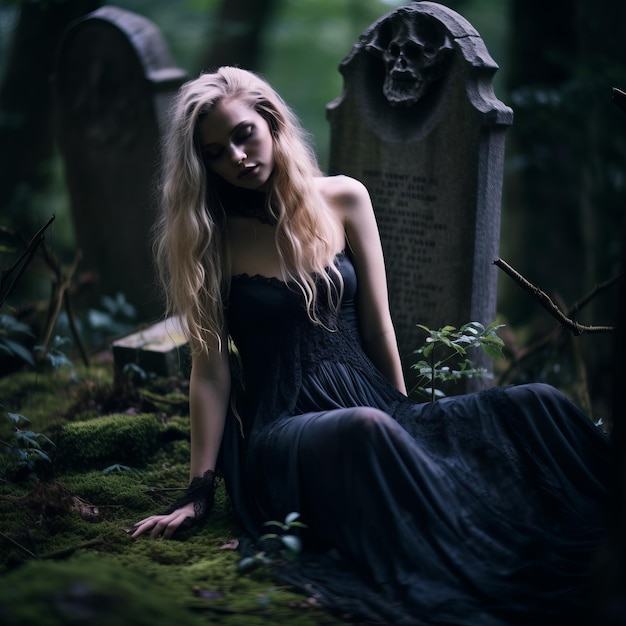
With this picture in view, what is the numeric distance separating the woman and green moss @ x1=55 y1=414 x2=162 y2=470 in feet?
2.64

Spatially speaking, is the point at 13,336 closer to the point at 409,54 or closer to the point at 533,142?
the point at 409,54

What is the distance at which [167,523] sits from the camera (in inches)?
119

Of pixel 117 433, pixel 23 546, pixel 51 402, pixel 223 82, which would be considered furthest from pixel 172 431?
pixel 223 82

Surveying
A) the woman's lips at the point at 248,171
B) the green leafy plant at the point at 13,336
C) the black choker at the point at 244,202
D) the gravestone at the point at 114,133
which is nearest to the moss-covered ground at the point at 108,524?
the green leafy plant at the point at 13,336

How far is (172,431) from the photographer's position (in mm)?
4094

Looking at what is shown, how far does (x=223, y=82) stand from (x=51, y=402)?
2383mm

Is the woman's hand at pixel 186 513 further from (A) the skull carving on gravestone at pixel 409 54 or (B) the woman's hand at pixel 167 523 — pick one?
(A) the skull carving on gravestone at pixel 409 54

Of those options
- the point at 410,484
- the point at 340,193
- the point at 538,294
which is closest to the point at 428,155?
the point at 340,193

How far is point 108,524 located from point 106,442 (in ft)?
2.21

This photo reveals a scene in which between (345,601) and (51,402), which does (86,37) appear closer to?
(51,402)

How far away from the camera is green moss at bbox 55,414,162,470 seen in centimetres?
376

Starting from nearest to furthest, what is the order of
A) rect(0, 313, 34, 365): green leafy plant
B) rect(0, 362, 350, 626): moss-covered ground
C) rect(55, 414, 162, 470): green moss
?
1. rect(0, 362, 350, 626): moss-covered ground
2. rect(55, 414, 162, 470): green moss
3. rect(0, 313, 34, 365): green leafy plant

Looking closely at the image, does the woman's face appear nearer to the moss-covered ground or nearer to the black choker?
the black choker

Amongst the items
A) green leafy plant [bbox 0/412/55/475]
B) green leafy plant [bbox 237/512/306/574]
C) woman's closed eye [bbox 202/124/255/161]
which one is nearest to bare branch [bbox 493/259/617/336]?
woman's closed eye [bbox 202/124/255/161]
